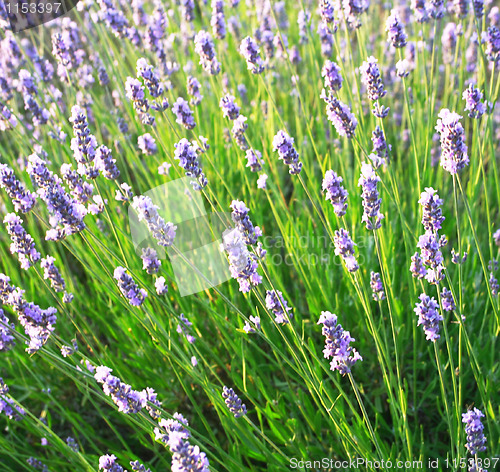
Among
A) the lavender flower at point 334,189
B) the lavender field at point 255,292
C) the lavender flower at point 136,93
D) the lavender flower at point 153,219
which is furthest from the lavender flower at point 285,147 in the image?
the lavender flower at point 136,93

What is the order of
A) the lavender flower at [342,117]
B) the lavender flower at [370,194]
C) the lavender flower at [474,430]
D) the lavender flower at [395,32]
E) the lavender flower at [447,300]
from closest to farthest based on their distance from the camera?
1. the lavender flower at [370,194]
2. the lavender flower at [474,430]
3. the lavender flower at [447,300]
4. the lavender flower at [342,117]
5. the lavender flower at [395,32]

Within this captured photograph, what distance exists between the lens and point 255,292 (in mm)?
1414

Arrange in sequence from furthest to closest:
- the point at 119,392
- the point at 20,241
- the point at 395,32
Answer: the point at 395,32 < the point at 20,241 < the point at 119,392

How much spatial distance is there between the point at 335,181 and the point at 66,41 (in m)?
2.10

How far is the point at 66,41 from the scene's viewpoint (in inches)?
109

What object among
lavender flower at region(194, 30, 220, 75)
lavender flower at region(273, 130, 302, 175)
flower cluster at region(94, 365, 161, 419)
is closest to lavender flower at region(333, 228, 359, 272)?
lavender flower at region(273, 130, 302, 175)

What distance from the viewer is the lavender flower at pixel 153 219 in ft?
4.51

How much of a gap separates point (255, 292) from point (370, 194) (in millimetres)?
457

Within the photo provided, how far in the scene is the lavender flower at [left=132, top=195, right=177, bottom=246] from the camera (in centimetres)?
137

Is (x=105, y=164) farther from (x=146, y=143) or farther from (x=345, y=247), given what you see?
(x=345, y=247)

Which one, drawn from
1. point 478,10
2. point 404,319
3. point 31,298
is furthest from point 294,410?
point 478,10

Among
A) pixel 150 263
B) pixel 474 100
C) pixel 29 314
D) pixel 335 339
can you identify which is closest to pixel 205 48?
pixel 150 263

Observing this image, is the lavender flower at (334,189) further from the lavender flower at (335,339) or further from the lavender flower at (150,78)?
the lavender flower at (150,78)

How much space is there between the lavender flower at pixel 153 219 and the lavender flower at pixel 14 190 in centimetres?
47
